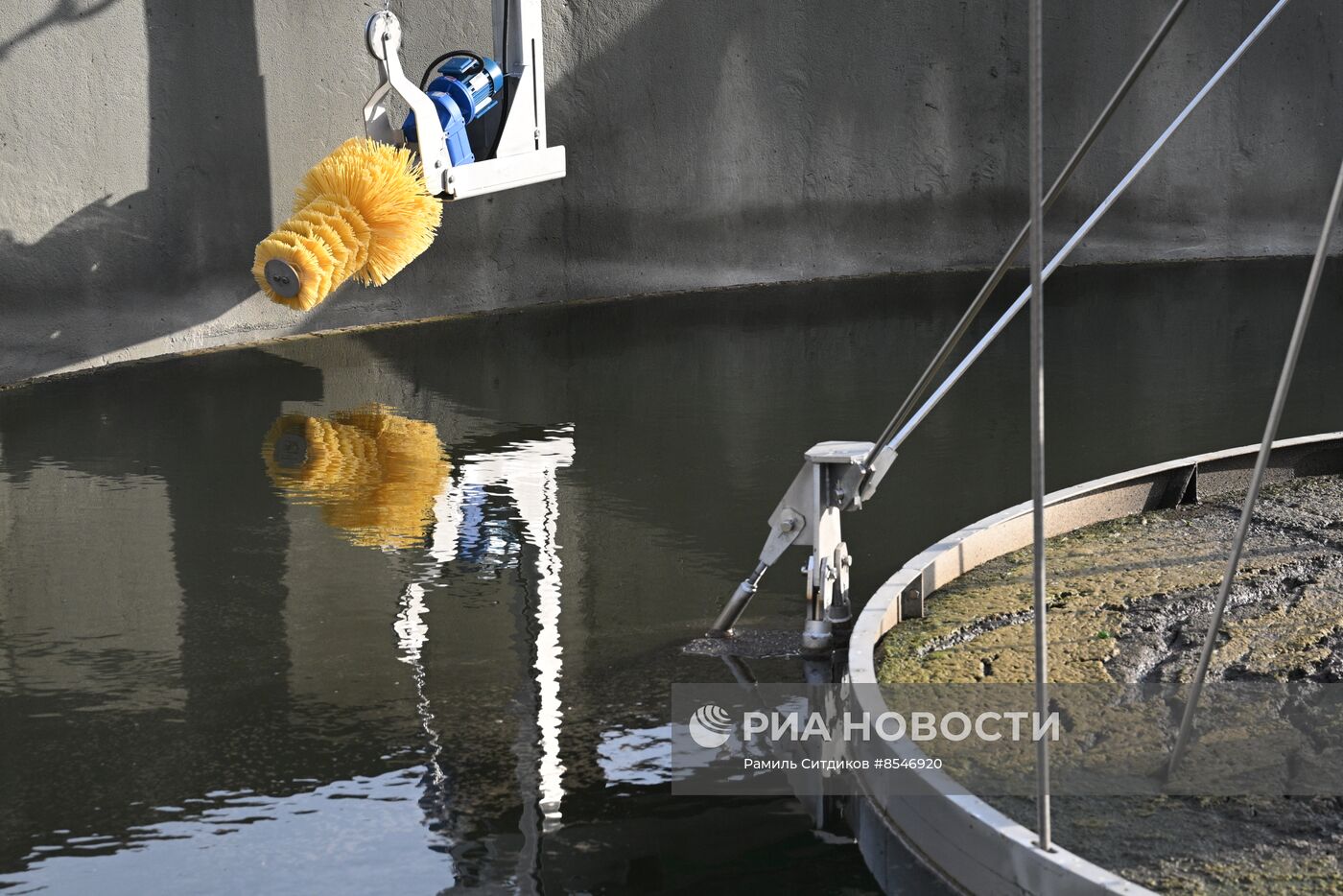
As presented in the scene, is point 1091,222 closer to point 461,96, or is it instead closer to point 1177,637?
point 1177,637

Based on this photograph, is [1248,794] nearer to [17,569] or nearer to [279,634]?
[279,634]

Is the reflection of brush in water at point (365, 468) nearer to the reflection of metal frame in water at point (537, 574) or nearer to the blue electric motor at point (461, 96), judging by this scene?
the reflection of metal frame in water at point (537, 574)

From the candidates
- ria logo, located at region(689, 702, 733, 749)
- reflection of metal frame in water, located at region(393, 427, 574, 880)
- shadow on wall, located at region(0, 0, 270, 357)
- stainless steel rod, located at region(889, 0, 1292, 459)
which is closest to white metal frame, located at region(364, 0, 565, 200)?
shadow on wall, located at region(0, 0, 270, 357)

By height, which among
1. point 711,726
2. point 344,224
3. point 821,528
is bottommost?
point 711,726

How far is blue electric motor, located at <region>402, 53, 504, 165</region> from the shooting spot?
502 centimetres

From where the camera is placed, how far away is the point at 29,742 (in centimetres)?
243

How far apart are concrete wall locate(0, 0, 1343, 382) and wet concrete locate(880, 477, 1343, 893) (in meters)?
3.45

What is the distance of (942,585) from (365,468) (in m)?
1.69

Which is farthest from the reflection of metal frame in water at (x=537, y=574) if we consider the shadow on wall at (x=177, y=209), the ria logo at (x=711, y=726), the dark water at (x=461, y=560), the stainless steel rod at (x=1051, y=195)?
the shadow on wall at (x=177, y=209)

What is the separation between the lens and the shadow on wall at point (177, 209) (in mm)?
5160

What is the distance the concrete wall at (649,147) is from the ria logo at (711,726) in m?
3.40

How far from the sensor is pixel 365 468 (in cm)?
401

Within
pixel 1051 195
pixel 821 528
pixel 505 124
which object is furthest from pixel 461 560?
pixel 505 124

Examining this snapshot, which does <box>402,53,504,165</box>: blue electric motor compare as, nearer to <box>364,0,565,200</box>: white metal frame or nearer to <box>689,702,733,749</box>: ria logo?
<box>364,0,565,200</box>: white metal frame
